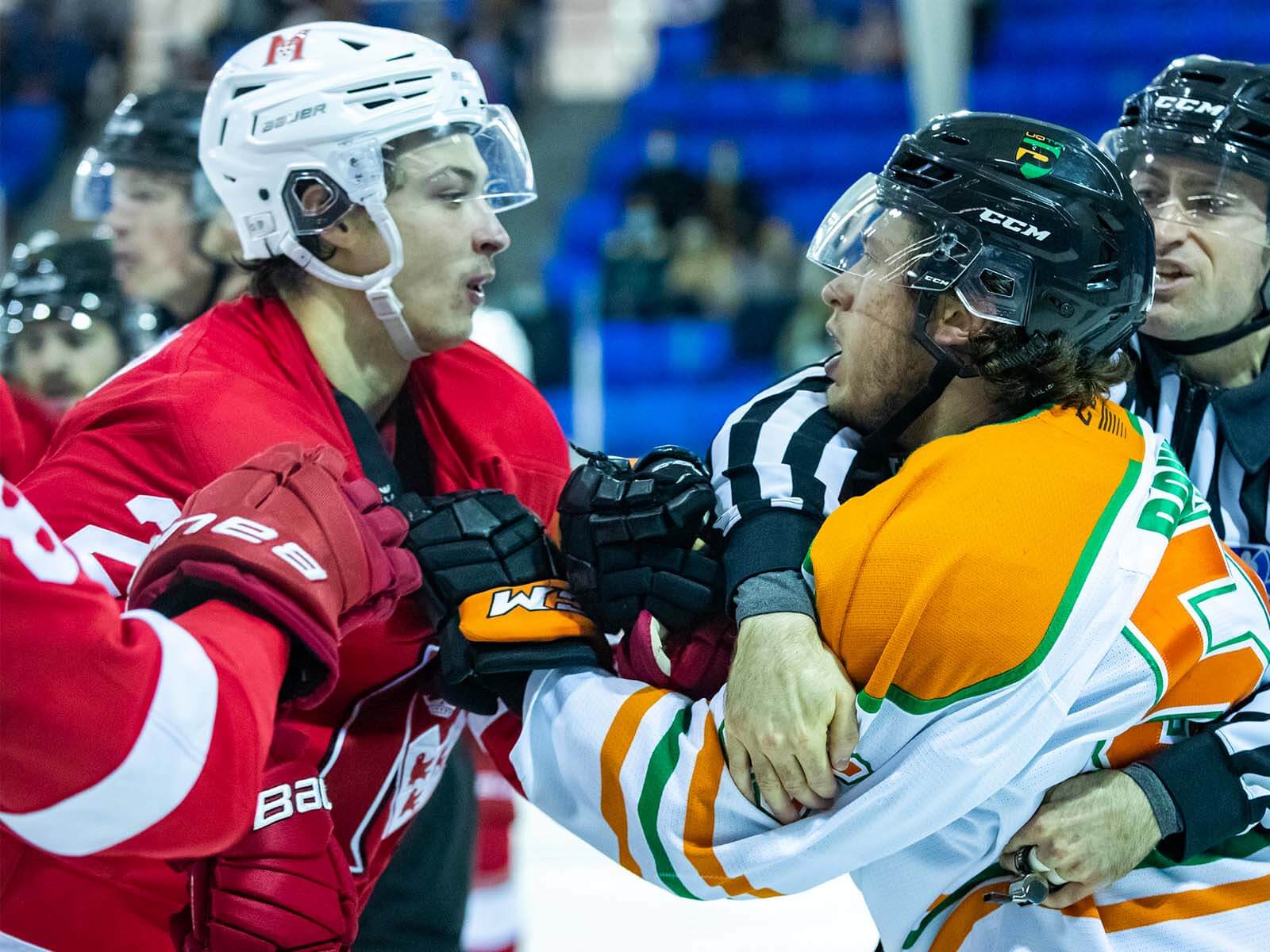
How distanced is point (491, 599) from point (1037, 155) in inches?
35.9

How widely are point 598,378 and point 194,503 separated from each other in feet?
27.4

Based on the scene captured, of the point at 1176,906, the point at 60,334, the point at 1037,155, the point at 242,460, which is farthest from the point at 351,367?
the point at 60,334

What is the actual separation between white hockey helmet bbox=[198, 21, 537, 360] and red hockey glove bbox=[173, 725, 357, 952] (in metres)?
0.83

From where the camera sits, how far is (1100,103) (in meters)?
11.2

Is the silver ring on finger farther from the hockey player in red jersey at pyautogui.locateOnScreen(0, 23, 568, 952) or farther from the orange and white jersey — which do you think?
the hockey player in red jersey at pyautogui.locateOnScreen(0, 23, 568, 952)

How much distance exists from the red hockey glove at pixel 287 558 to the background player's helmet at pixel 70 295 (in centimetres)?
218

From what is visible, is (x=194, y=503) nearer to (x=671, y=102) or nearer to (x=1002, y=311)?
(x=1002, y=311)

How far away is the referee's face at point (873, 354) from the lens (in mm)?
2029

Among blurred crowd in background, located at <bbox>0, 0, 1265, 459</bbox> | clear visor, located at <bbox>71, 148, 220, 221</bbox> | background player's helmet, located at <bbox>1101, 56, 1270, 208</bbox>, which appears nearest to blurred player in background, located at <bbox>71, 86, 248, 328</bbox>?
clear visor, located at <bbox>71, 148, 220, 221</bbox>

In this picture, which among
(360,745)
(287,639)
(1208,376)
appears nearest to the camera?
(287,639)

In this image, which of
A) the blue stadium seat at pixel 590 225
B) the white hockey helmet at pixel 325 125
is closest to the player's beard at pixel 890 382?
the white hockey helmet at pixel 325 125

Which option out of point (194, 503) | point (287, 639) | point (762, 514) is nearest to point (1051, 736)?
point (762, 514)

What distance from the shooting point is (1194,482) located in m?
2.48

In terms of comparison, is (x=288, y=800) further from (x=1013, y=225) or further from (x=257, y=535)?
(x=1013, y=225)
